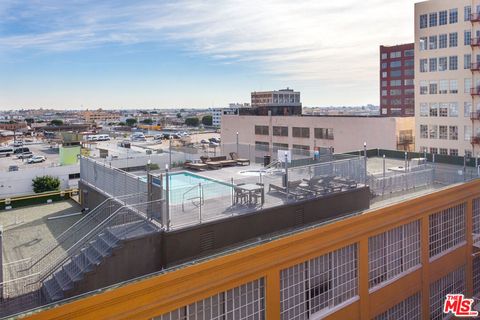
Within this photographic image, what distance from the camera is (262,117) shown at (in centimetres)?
8031

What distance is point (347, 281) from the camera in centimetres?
1590

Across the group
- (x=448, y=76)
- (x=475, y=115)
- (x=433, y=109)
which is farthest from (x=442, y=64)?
(x=475, y=115)

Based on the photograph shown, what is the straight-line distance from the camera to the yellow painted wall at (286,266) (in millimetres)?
9883

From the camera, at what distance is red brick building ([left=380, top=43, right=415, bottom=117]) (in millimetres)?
110250

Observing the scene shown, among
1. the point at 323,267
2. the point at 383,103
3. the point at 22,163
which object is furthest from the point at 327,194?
the point at 383,103

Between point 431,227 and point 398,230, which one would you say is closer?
point 398,230

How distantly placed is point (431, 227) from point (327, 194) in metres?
6.67

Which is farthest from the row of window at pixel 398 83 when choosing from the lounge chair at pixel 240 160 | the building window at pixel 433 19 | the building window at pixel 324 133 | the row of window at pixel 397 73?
the lounge chair at pixel 240 160

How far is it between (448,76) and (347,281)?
42.6m

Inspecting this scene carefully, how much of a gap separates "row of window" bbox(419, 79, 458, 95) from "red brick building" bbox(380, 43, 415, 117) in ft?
191

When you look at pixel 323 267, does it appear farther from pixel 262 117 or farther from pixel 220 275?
pixel 262 117

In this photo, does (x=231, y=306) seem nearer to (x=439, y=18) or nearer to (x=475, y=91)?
(x=475, y=91)

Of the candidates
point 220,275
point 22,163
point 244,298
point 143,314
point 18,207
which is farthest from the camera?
point 22,163

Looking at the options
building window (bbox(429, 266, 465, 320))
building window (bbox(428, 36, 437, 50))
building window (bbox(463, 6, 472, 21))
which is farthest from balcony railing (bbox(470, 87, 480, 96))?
building window (bbox(429, 266, 465, 320))
